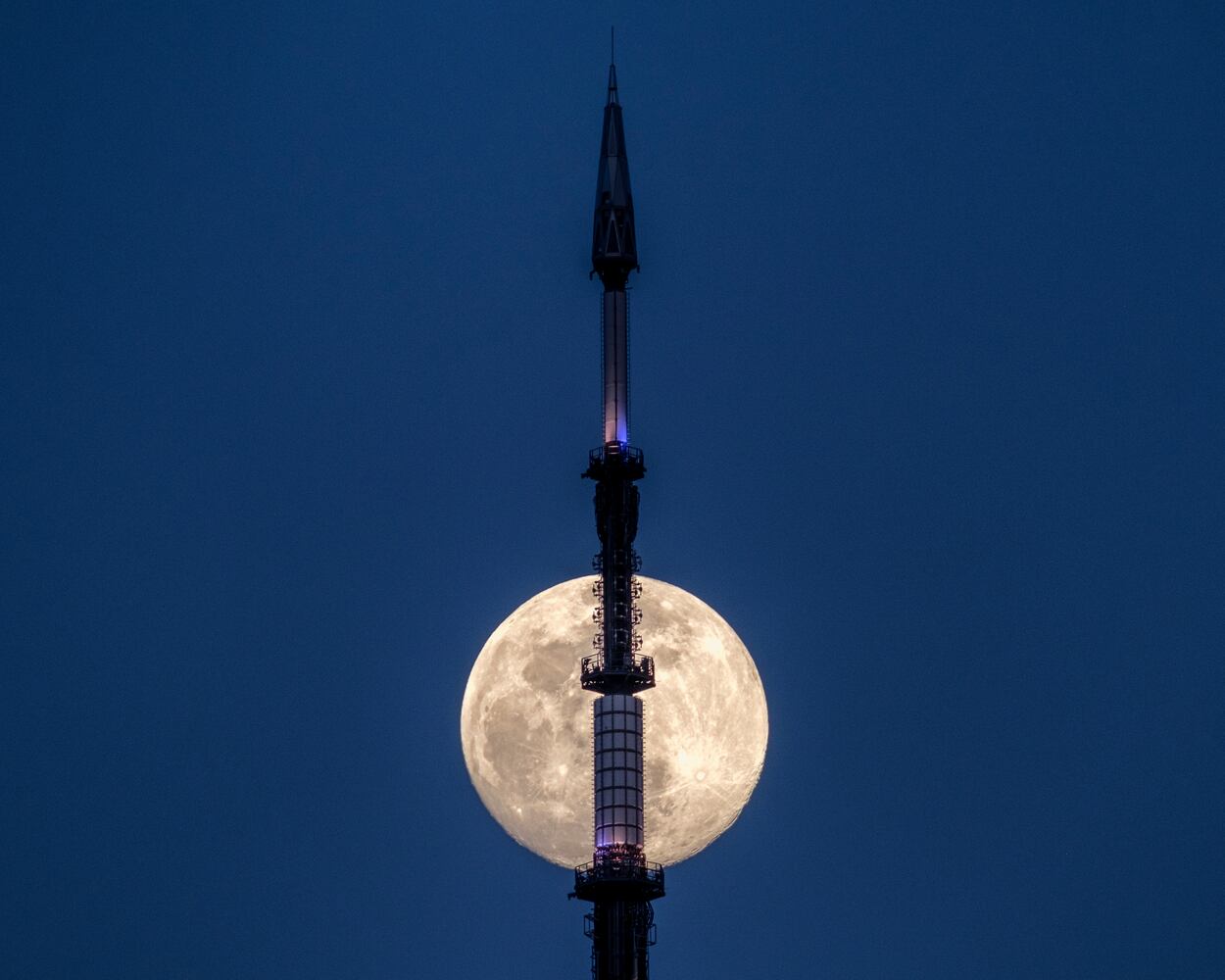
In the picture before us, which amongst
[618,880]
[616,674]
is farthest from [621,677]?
[618,880]

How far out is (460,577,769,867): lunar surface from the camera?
16538 centimetres

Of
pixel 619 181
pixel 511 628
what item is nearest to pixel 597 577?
pixel 511 628

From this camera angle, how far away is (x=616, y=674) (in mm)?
165250

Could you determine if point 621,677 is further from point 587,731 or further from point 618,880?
point 618,880

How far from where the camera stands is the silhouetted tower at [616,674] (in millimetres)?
161875

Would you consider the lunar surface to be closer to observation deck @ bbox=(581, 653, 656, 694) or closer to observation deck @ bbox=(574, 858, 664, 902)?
observation deck @ bbox=(581, 653, 656, 694)

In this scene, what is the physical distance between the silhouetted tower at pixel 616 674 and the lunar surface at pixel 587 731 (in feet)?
6.30

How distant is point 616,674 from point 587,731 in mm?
4533

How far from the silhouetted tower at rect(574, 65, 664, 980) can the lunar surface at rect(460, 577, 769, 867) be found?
1919 mm

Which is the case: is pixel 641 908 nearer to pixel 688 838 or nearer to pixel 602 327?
pixel 688 838

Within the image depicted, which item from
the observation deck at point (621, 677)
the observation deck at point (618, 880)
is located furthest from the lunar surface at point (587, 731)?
the observation deck at point (618, 880)

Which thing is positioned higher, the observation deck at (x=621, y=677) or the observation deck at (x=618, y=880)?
the observation deck at (x=621, y=677)

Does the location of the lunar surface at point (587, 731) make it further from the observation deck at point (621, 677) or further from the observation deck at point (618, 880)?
the observation deck at point (618, 880)

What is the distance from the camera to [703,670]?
16912 centimetres
